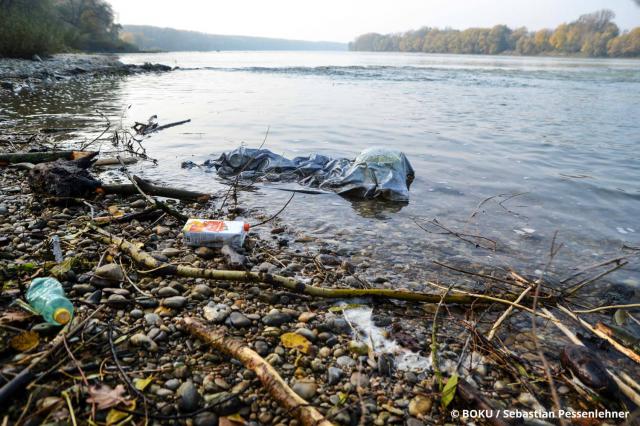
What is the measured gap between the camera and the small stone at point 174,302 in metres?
2.72

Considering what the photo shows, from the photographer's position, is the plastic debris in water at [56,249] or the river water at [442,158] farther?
the river water at [442,158]

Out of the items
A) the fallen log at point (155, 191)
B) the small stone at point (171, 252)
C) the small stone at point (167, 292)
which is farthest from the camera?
the fallen log at point (155, 191)

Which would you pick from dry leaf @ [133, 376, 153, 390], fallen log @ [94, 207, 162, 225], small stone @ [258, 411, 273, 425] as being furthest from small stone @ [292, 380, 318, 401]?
fallen log @ [94, 207, 162, 225]

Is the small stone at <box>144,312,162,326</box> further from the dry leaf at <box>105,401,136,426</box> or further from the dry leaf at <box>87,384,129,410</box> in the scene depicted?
the dry leaf at <box>105,401,136,426</box>

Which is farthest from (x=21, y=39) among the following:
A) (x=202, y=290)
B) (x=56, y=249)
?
(x=202, y=290)

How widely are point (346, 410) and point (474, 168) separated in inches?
243

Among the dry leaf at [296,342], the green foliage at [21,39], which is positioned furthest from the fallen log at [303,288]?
the green foliage at [21,39]

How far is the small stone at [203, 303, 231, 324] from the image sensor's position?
2623 millimetres

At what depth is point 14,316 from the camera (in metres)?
2.35

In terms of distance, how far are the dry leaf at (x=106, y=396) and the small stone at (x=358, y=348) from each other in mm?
1271

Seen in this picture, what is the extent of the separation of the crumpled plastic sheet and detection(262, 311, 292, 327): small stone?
314cm

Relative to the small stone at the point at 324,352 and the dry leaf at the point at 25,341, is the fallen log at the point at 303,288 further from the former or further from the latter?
the dry leaf at the point at 25,341

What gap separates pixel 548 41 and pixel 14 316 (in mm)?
135370

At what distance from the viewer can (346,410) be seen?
6.57 ft
